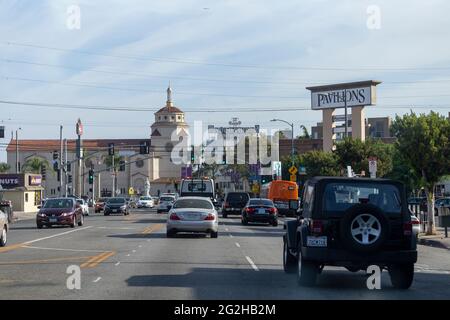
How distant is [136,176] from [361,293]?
14288 cm

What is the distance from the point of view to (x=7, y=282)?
1564 cm

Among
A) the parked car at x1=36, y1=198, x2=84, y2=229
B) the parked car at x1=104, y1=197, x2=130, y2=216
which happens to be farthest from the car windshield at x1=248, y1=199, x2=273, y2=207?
the parked car at x1=104, y1=197, x2=130, y2=216

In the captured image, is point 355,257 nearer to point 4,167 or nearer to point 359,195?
point 359,195

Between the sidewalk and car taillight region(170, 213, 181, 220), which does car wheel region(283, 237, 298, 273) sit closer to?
the sidewalk

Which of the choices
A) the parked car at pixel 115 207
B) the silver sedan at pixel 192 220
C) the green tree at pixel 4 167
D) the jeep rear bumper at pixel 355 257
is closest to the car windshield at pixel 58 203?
the silver sedan at pixel 192 220

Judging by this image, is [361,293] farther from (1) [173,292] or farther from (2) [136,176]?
(2) [136,176]

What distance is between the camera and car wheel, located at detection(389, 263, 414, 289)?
14.8 metres

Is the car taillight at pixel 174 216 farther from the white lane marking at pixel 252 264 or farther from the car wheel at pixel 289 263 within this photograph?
the car wheel at pixel 289 263

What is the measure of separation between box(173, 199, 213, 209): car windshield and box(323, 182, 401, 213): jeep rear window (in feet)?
53.0

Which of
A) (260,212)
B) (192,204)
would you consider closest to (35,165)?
(260,212)

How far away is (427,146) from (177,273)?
691 inches

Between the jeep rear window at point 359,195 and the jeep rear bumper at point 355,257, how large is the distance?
2.64ft

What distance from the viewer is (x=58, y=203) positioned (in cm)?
4056
